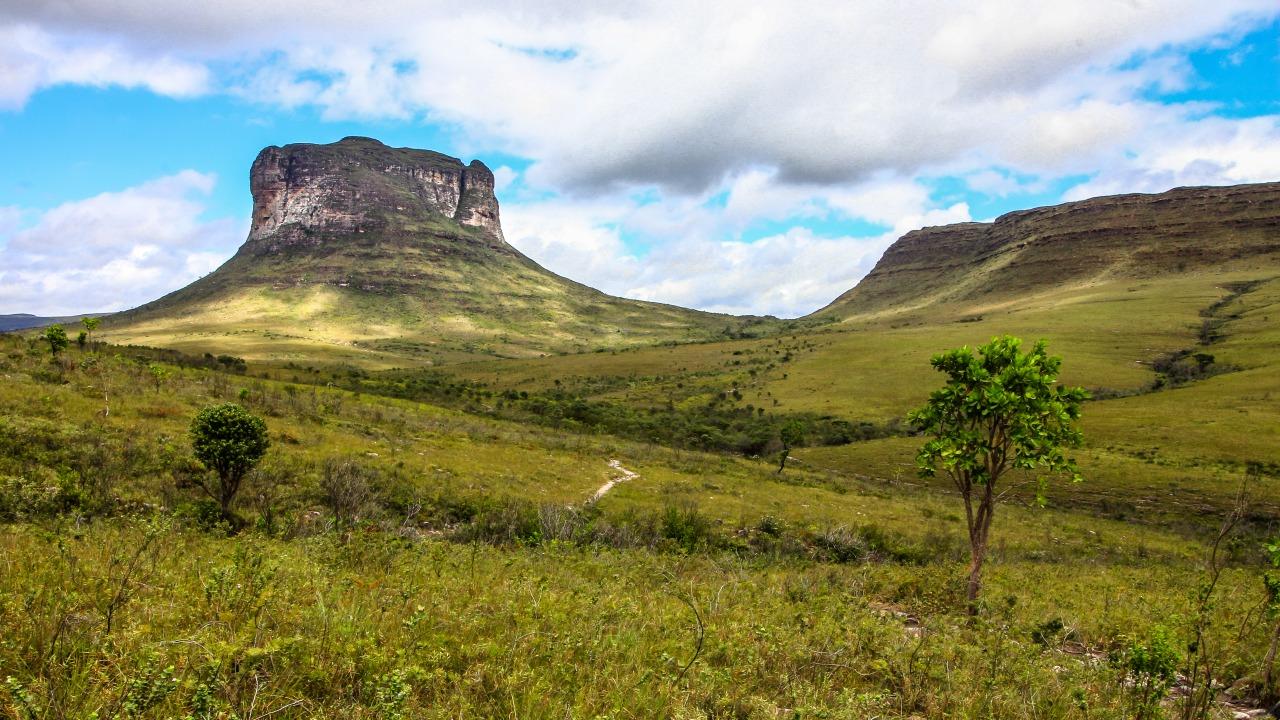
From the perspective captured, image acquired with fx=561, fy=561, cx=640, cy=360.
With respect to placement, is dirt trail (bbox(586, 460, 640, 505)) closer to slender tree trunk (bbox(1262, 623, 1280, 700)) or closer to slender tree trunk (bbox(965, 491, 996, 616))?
slender tree trunk (bbox(965, 491, 996, 616))

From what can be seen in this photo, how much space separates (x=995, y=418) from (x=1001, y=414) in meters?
0.40

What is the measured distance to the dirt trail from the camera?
76.0 ft

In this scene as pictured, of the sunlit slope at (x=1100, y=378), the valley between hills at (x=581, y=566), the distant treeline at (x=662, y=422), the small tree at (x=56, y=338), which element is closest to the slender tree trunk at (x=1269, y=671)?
the valley between hills at (x=581, y=566)

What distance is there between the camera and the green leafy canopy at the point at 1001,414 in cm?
851

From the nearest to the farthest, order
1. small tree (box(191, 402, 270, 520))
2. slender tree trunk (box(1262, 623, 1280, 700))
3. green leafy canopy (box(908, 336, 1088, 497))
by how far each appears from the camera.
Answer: slender tree trunk (box(1262, 623, 1280, 700)), green leafy canopy (box(908, 336, 1088, 497)), small tree (box(191, 402, 270, 520))

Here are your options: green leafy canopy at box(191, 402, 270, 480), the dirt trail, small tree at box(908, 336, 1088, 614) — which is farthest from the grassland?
small tree at box(908, 336, 1088, 614)

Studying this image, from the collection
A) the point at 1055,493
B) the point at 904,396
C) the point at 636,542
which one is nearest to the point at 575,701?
the point at 636,542

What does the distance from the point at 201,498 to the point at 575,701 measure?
14.6 meters

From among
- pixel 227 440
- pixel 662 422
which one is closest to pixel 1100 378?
pixel 662 422

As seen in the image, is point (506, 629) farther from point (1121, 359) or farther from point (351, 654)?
point (1121, 359)

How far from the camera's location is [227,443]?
41.5 feet

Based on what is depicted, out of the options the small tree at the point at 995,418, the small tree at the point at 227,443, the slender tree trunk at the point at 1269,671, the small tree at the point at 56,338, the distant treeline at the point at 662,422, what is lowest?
the distant treeline at the point at 662,422

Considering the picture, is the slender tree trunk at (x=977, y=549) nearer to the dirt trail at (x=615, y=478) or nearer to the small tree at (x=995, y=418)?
the small tree at (x=995, y=418)

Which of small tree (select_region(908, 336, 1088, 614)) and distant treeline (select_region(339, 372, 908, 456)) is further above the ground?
small tree (select_region(908, 336, 1088, 614))
